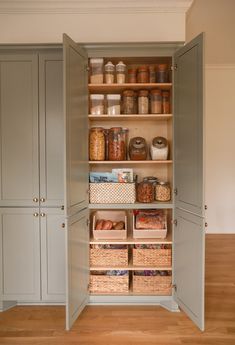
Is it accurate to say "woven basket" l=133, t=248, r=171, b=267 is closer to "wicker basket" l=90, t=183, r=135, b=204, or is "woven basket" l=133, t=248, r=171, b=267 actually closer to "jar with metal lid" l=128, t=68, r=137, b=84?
"wicker basket" l=90, t=183, r=135, b=204

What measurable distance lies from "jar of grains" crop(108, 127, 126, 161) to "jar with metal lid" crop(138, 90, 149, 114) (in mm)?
256

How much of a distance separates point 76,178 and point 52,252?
78 cm

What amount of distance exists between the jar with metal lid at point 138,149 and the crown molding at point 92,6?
1.12 m

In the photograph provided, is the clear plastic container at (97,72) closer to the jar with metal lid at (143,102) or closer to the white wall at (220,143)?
the jar with metal lid at (143,102)

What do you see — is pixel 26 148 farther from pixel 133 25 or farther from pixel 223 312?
pixel 223 312

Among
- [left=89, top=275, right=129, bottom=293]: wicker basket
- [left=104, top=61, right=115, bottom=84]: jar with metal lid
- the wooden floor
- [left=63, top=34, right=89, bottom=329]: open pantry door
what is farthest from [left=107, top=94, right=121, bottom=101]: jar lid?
the wooden floor

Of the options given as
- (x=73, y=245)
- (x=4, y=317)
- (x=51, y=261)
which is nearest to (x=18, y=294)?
(x=4, y=317)

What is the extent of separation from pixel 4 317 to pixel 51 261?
591 mm

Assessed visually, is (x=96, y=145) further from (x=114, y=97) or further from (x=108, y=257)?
(x=108, y=257)

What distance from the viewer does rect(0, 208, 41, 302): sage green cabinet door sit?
8.87 ft

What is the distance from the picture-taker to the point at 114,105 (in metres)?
2.77

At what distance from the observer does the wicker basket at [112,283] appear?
9.08 feet

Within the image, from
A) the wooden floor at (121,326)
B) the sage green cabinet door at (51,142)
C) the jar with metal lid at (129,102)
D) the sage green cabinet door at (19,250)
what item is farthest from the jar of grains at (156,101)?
the wooden floor at (121,326)

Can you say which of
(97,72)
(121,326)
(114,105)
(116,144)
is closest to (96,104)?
(114,105)
